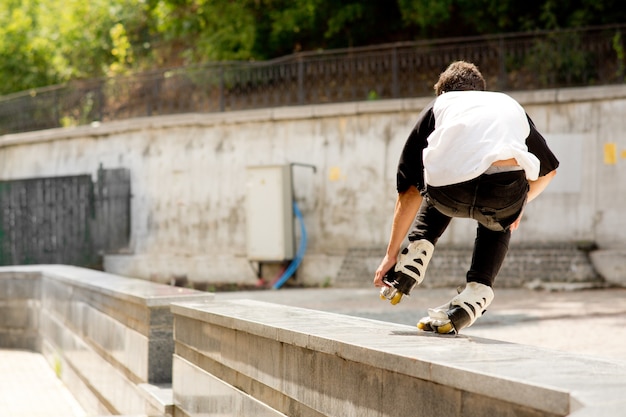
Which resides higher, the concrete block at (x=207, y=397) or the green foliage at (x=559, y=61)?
the green foliage at (x=559, y=61)

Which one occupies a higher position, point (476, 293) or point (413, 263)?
point (413, 263)

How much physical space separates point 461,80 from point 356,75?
45.8 ft

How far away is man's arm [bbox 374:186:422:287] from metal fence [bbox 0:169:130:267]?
50.6 ft

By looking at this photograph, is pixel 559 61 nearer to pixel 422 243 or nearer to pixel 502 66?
pixel 502 66

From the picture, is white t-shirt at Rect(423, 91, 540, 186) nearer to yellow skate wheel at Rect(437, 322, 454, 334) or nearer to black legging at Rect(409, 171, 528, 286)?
black legging at Rect(409, 171, 528, 286)

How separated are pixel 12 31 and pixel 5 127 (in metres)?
6.05

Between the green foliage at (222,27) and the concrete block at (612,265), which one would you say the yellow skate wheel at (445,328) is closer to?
the concrete block at (612,265)

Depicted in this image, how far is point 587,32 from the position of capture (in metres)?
16.8

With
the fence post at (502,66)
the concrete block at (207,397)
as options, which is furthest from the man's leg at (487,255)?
the fence post at (502,66)

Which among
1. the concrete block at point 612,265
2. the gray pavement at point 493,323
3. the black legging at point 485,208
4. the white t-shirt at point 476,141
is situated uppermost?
the white t-shirt at point 476,141

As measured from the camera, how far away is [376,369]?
3.14 metres

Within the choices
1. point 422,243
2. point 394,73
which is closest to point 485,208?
point 422,243

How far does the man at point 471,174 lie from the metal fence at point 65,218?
15.5 m

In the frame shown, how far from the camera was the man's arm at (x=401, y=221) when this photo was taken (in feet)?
14.2
